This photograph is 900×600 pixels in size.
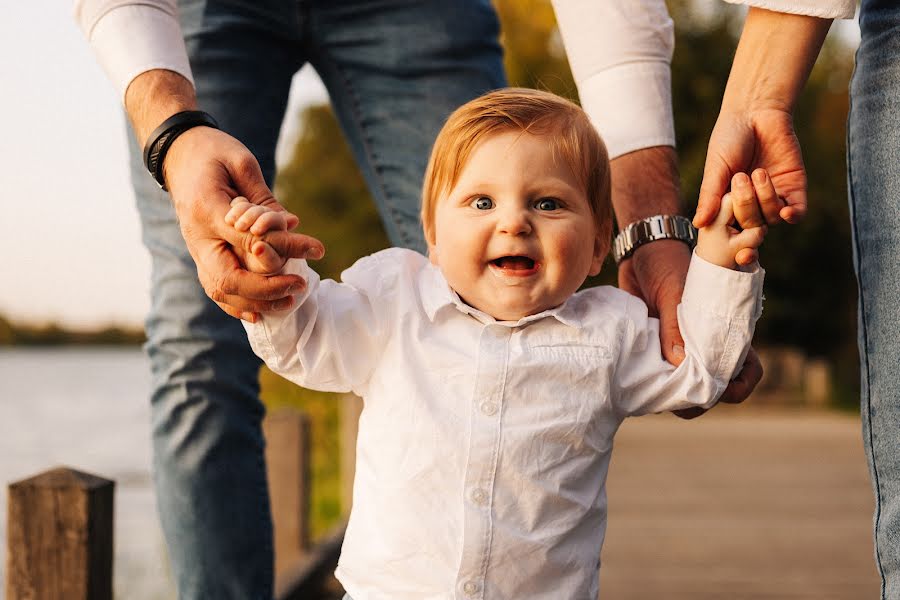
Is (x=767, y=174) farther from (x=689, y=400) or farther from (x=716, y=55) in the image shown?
(x=716, y=55)

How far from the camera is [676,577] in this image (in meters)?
4.00

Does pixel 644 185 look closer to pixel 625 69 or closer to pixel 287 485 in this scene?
pixel 625 69

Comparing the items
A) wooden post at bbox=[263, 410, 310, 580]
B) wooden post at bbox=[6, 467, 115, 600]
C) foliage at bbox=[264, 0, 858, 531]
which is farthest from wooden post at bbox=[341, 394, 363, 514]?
foliage at bbox=[264, 0, 858, 531]

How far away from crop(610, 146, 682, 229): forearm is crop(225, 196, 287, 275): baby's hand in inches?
28.7

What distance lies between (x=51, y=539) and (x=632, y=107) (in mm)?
1322

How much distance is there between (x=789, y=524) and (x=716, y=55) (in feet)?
33.4

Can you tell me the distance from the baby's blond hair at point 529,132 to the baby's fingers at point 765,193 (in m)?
0.30

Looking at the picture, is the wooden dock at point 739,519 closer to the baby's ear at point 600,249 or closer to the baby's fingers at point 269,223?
the baby's ear at point 600,249

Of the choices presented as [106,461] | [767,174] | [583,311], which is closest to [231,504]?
[583,311]

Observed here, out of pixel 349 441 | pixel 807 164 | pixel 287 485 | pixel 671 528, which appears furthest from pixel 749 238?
pixel 807 164

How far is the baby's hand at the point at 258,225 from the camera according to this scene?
49.1 inches

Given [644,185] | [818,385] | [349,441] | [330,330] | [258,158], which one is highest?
[258,158]

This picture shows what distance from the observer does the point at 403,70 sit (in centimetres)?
199

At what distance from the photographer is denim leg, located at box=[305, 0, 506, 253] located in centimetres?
198
